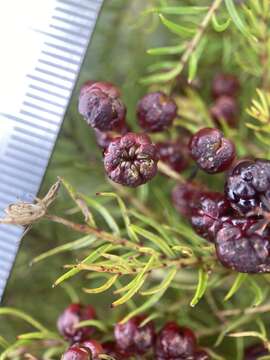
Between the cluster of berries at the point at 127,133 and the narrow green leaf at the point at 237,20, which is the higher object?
the narrow green leaf at the point at 237,20

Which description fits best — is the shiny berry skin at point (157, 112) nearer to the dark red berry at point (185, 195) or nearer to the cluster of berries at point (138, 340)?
the dark red berry at point (185, 195)

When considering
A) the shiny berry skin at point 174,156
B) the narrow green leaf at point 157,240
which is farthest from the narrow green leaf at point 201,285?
the shiny berry skin at point 174,156

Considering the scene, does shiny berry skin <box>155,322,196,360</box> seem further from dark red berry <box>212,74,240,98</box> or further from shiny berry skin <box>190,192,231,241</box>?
dark red berry <box>212,74,240,98</box>

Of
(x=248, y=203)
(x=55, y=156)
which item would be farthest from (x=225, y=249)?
(x=55, y=156)

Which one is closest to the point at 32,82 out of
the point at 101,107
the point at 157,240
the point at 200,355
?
the point at 101,107

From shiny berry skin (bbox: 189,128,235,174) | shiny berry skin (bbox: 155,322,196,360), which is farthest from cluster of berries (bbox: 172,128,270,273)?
shiny berry skin (bbox: 155,322,196,360)

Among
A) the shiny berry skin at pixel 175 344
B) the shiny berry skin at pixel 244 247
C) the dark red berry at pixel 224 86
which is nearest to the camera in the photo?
the shiny berry skin at pixel 244 247
